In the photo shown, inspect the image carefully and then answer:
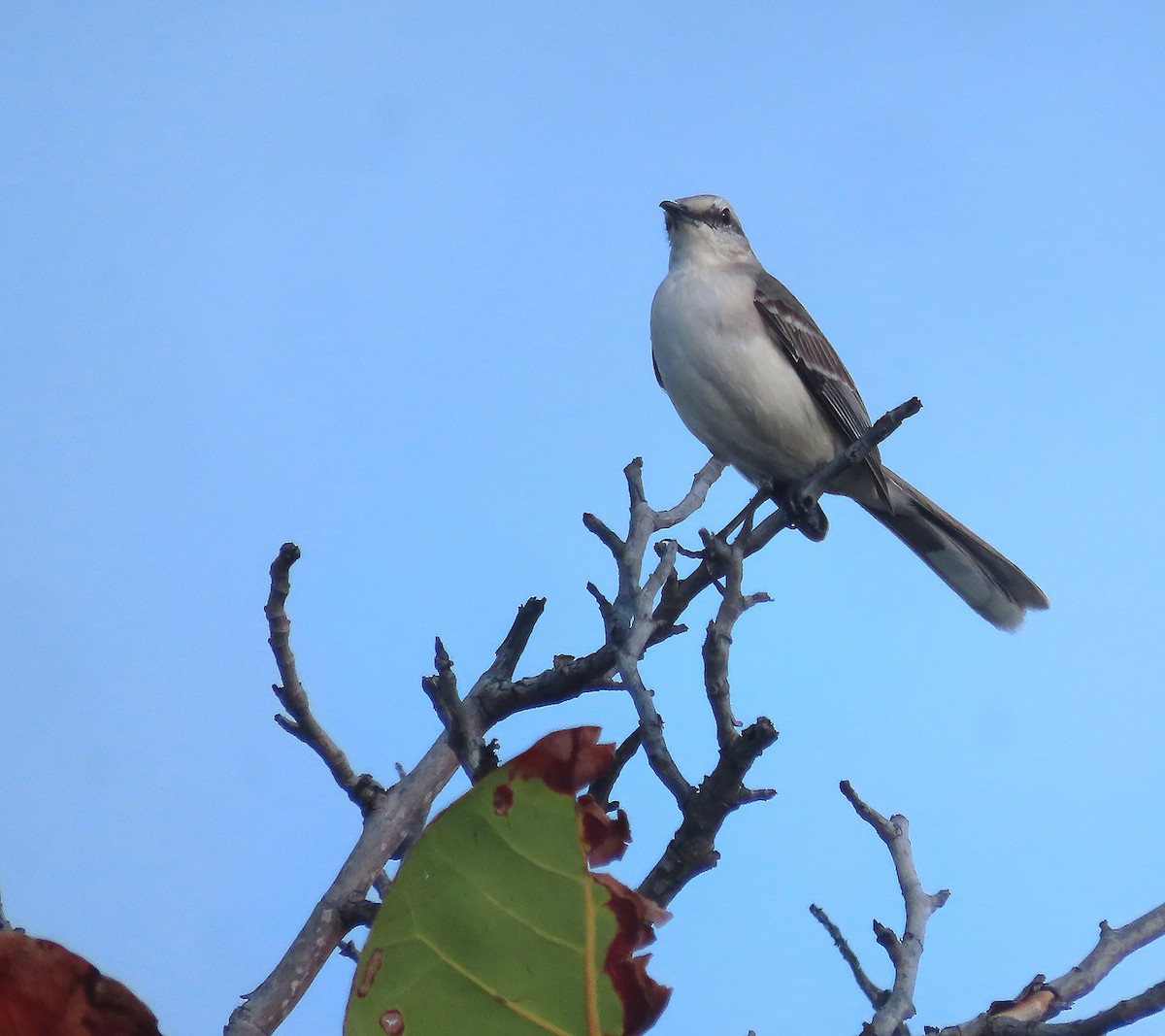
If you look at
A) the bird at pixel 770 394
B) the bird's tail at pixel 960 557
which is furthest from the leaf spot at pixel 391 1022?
the bird's tail at pixel 960 557

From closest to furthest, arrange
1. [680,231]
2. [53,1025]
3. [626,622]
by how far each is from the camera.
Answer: [53,1025] < [626,622] < [680,231]

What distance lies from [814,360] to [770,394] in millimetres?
677

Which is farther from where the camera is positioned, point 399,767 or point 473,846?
point 399,767

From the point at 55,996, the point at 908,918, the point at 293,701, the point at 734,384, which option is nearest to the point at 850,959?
the point at 908,918

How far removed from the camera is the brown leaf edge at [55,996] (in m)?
1.08

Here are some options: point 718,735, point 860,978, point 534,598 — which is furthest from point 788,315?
point 718,735

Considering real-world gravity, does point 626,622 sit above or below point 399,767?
above

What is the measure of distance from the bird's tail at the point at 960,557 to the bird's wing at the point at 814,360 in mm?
394

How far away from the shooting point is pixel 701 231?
24.5ft

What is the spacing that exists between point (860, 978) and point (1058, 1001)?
133 cm

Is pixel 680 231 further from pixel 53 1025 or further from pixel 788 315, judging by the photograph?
pixel 53 1025

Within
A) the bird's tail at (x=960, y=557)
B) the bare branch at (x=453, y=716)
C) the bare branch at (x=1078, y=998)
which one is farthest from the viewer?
the bird's tail at (x=960, y=557)

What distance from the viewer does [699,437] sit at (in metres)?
6.86

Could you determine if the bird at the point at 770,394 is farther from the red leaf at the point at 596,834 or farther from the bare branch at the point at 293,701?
the red leaf at the point at 596,834
